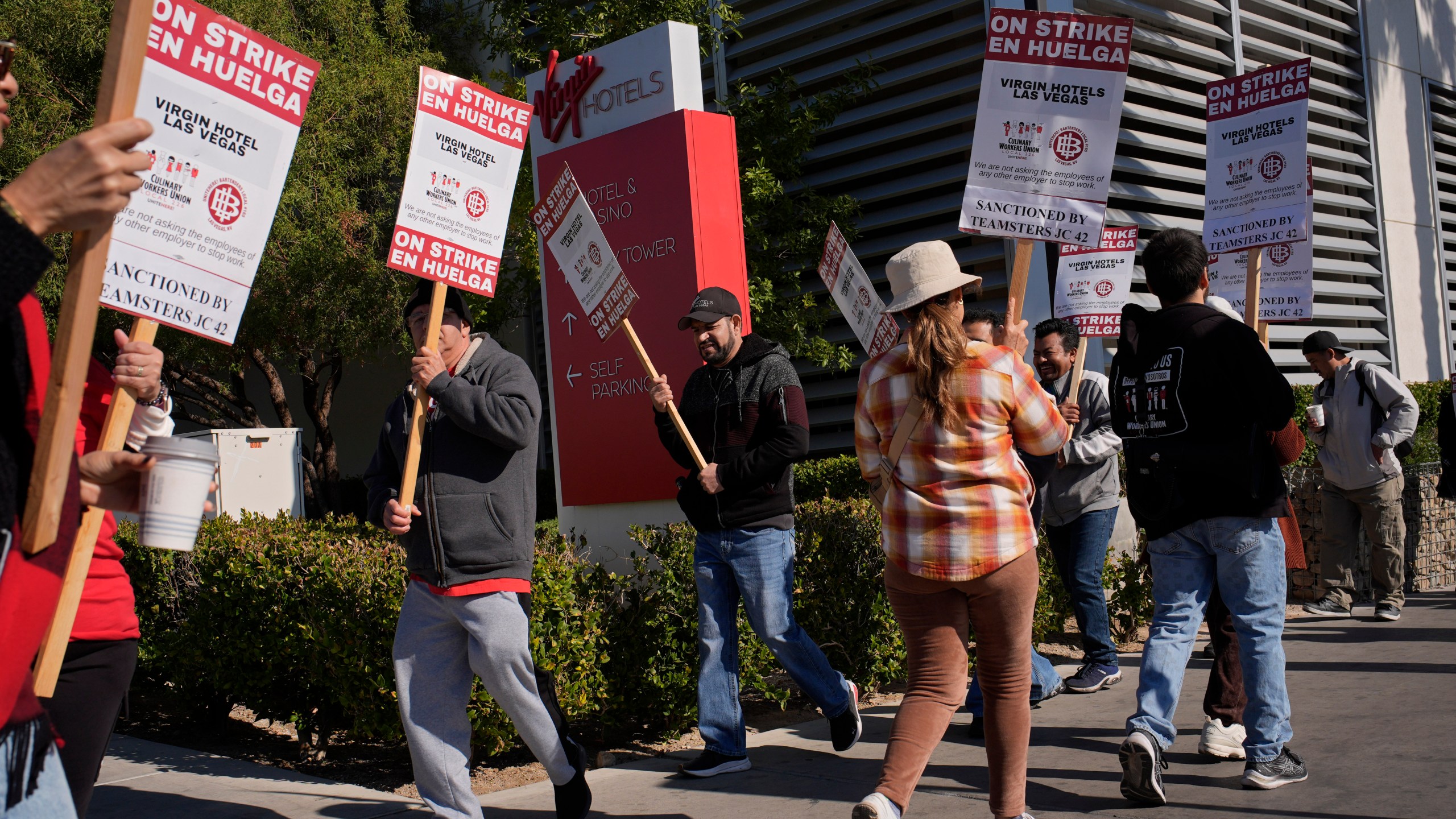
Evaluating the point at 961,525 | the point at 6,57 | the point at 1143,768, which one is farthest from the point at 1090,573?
the point at 6,57

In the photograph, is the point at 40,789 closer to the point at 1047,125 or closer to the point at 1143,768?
the point at 1143,768

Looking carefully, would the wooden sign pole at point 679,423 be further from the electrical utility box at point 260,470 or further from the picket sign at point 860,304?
the electrical utility box at point 260,470

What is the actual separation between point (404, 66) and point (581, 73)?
7265 millimetres

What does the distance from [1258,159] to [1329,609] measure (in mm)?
3727

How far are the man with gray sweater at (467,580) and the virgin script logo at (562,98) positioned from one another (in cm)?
411

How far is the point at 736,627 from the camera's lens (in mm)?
5102

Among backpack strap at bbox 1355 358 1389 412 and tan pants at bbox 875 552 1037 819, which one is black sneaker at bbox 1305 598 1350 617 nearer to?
backpack strap at bbox 1355 358 1389 412

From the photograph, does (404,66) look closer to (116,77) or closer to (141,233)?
(141,233)

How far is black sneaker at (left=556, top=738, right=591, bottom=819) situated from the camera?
4172 mm

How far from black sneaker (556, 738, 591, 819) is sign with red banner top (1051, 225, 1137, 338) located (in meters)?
5.24

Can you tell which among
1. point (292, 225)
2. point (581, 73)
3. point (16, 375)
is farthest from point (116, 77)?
point (292, 225)

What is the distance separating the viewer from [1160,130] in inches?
476

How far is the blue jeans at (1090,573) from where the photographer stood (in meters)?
6.24

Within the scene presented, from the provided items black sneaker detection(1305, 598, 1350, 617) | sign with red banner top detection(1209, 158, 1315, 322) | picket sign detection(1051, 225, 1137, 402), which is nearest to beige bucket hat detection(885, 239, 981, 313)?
sign with red banner top detection(1209, 158, 1315, 322)
